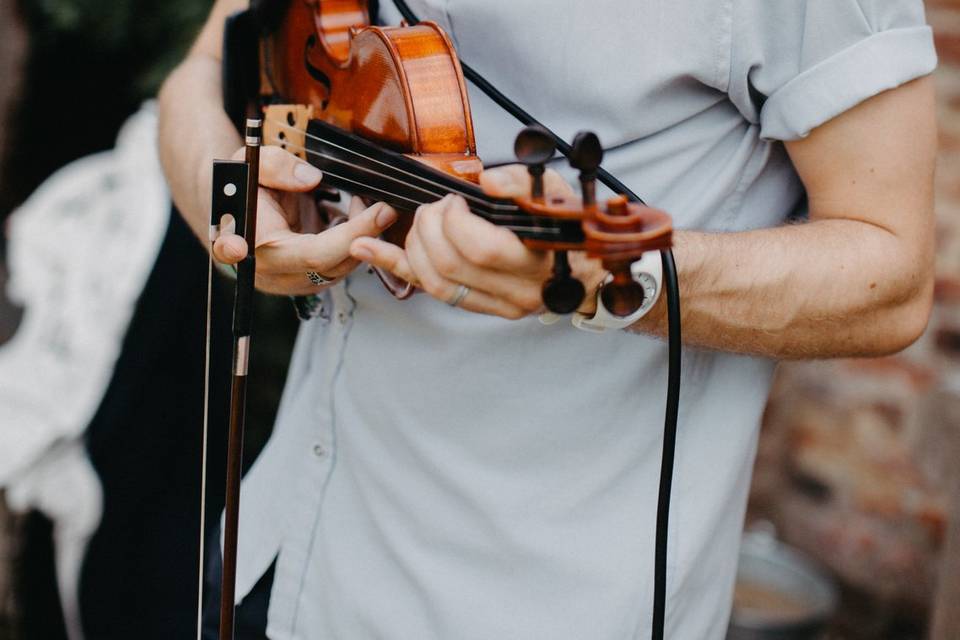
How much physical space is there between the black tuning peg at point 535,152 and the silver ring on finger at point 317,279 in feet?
1.16

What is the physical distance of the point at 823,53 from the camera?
1.02 m

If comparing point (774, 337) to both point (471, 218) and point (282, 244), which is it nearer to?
point (471, 218)

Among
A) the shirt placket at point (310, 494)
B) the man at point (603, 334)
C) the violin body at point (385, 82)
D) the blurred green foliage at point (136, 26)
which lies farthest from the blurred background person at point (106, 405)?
the violin body at point (385, 82)

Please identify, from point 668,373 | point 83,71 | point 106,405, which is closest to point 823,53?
point 668,373

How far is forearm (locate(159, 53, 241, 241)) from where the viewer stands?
4.45ft

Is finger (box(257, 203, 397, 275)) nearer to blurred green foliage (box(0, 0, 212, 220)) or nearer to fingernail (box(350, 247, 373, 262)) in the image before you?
fingernail (box(350, 247, 373, 262))

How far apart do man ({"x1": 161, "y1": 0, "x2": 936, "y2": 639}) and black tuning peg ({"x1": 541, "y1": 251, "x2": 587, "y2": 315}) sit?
8 cm

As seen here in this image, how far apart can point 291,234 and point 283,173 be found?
88mm

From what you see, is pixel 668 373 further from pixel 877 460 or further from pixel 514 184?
pixel 877 460

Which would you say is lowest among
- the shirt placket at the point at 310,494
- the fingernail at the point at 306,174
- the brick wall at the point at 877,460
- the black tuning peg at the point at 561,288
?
the brick wall at the point at 877,460

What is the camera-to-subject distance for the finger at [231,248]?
0.93 metres

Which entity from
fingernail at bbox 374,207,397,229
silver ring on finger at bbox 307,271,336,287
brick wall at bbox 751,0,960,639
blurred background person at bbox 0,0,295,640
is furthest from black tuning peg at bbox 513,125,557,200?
brick wall at bbox 751,0,960,639

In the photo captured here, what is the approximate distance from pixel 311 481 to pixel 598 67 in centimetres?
65

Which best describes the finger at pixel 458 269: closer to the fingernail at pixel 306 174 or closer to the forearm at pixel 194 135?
the fingernail at pixel 306 174
